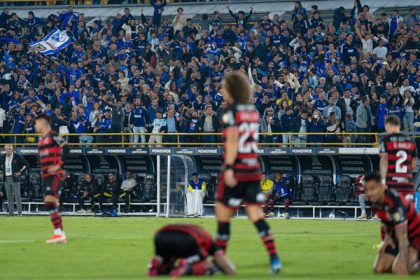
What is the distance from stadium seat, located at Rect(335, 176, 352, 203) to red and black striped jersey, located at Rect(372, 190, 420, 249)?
21.1m

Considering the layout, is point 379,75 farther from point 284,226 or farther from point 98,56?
point 98,56

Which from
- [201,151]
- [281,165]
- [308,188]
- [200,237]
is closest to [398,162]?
[200,237]

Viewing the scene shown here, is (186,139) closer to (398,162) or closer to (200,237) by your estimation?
(398,162)

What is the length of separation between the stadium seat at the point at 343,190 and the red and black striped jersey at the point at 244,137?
2215 cm

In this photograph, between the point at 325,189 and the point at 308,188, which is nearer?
the point at 325,189

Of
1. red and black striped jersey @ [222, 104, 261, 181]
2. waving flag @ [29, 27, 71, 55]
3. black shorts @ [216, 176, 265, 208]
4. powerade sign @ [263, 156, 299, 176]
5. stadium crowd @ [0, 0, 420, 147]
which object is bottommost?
A: black shorts @ [216, 176, 265, 208]

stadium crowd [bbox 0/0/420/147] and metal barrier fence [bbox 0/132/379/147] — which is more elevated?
stadium crowd [bbox 0/0/420/147]

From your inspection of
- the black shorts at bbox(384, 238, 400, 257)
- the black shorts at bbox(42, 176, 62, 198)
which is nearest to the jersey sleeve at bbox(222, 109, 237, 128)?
the black shorts at bbox(384, 238, 400, 257)

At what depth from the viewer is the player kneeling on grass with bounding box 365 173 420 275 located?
13344 millimetres

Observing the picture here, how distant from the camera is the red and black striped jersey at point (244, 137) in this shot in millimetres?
12736

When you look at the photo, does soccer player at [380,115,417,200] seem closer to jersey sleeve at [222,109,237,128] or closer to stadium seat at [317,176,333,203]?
jersey sleeve at [222,109,237,128]

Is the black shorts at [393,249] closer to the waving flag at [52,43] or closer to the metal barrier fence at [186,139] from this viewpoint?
the metal barrier fence at [186,139]

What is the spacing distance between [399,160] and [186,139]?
1998 centimetres

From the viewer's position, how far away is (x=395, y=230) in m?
13.4
